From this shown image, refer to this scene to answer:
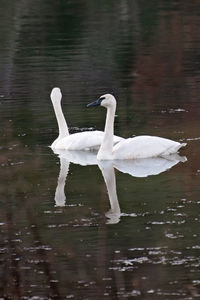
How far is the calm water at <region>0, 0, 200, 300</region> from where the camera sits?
32.7ft

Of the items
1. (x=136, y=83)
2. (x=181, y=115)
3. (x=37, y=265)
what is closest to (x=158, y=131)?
(x=181, y=115)

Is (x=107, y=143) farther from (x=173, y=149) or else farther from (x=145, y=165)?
(x=173, y=149)

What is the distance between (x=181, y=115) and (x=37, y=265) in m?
8.06

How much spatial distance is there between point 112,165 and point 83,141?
116cm

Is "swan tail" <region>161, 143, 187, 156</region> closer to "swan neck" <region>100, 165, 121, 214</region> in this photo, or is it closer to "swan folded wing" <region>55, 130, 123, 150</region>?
"swan neck" <region>100, 165, 121, 214</region>

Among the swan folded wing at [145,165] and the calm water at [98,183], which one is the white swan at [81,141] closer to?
Result: the calm water at [98,183]

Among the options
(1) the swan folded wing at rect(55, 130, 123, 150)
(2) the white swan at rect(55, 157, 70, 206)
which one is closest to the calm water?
(2) the white swan at rect(55, 157, 70, 206)

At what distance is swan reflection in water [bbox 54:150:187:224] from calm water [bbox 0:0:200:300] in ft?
0.06

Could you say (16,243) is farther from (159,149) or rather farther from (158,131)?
(158,131)

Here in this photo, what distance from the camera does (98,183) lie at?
45.5 ft

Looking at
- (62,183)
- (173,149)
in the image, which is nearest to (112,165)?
(173,149)

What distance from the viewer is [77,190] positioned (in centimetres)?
1341

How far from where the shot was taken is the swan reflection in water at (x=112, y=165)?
13705 mm

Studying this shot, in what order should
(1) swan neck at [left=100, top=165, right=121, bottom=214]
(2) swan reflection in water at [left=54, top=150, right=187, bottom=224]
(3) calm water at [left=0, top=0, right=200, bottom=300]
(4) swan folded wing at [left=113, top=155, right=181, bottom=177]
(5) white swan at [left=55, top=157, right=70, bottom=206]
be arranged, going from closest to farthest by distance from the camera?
1. (3) calm water at [left=0, top=0, right=200, bottom=300]
2. (1) swan neck at [left=100, top=165, right=121, bottom=214]
3. (5) white swan at [left=55, top=157, right=70, bottom=206]
4. (2) swan reflection in water at [left=54, top=150, right=187, bottom=224]
5. (4) swan folded wing at [left=113, top=155, right=181, bottom=177]
